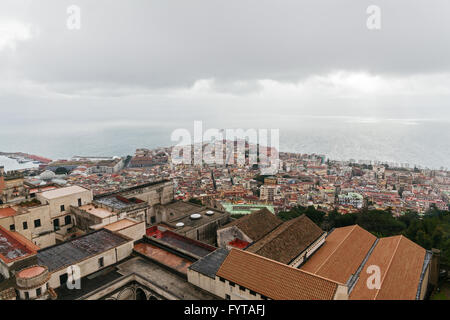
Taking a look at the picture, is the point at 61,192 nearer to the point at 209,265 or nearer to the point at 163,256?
the point at 163,256

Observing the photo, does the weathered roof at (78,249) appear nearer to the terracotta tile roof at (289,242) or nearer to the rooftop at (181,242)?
the rooftop at (181,242)

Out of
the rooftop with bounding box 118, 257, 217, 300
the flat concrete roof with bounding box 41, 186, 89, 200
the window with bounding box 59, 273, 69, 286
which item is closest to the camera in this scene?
the rooftop with bounding box 118, 257, 217, 300

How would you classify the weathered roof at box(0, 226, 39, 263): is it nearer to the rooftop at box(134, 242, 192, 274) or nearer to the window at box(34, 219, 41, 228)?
the window at box(34, 219, 41, 228)

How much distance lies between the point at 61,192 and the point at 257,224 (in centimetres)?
1550

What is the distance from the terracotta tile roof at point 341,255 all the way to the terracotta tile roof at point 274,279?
17.2ft

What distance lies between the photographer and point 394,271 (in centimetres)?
1527

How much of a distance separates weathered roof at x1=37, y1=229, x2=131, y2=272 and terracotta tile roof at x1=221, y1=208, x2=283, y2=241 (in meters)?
7.74

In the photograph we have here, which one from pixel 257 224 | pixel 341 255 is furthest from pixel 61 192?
pixel 341 255

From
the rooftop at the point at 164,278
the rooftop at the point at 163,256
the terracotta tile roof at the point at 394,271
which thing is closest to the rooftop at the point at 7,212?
the rooftop at the point at 163,256

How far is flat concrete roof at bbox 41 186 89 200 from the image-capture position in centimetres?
2100

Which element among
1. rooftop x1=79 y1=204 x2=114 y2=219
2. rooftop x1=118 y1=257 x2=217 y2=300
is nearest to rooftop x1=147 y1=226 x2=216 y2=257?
rooftop x1=118 y1=257 x2=217 y2=300
